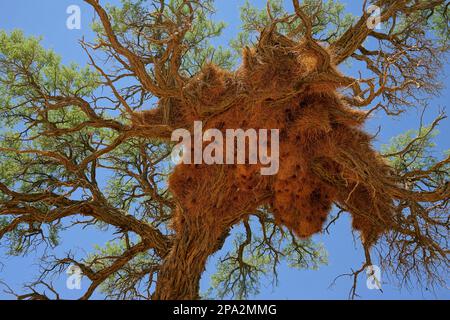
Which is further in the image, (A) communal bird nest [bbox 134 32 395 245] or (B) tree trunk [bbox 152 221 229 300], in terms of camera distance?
(A) communal bird nest [bbox 134 32 395 245]

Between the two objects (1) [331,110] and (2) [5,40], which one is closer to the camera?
(1) [331,110]

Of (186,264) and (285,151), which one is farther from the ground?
(285,151)

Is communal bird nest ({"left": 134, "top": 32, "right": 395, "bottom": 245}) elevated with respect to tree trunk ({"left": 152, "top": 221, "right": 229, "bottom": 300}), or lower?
elevated

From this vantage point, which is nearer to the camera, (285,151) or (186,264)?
(186,264)

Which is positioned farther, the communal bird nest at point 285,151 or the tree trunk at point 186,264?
the communal bird nest at point 285,151

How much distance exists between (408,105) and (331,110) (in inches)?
41.9

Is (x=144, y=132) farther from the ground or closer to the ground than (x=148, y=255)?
farther from the ground

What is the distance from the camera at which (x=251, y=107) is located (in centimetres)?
664

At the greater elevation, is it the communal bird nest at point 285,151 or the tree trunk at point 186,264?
the communal bird nest at point 285,151
